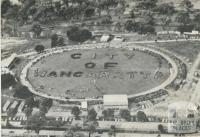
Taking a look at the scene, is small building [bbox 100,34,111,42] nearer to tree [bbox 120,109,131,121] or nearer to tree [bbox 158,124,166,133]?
tree [bbox 120,109,131,121]

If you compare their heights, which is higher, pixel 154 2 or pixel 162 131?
pixel 154 2

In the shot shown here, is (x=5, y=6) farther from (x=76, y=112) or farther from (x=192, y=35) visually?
(x=192, y=35)

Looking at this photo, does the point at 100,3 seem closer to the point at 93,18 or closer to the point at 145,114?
the point at 93,18

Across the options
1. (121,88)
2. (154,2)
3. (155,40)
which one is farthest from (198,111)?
(154,2)

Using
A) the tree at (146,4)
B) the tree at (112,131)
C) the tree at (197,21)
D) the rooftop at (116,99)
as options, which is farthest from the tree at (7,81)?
→ the tree at (197,21)

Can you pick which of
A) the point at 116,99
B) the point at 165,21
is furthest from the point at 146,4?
the point at 116,99

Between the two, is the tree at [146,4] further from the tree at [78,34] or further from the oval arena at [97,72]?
the tree at [78,34]

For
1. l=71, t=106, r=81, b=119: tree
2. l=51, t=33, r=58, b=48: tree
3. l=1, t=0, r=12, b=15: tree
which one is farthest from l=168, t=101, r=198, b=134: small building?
l=1, t=0, r=12, b=15: tree
